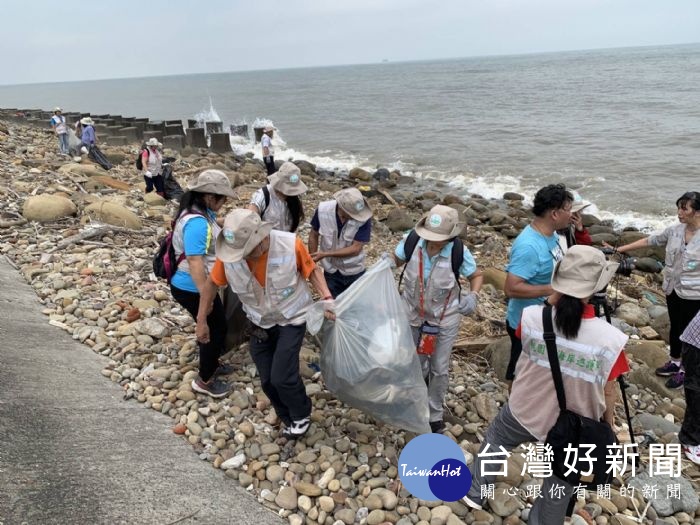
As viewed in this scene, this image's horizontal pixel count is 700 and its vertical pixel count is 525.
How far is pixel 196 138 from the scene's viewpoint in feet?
60.8

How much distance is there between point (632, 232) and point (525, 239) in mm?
8332

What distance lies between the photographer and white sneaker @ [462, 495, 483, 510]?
2635mm

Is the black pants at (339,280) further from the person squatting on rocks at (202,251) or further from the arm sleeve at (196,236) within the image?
the arm sleeve at (196,236)

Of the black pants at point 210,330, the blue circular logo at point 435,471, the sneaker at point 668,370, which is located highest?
the black pants at point 210,330

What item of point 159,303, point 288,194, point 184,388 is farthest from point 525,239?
point 159,303

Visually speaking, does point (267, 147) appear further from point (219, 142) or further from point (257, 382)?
point (257, 382)

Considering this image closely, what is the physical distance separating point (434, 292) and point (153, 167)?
7257mm

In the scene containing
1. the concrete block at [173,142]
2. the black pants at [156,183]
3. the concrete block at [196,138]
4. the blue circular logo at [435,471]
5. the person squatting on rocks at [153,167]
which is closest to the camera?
the blue circular logo at [435,471]

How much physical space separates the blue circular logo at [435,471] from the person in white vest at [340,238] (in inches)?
63.5

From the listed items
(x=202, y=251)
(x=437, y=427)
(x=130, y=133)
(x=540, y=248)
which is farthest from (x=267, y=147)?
(x=540, y=248)

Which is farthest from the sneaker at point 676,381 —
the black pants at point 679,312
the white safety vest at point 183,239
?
the white safety vest at point 183,239

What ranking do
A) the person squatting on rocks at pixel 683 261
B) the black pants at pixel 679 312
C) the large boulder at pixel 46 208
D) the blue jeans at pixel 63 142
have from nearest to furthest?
1. the person squatting on rocks at pixel 683 261
2. the black pants at pixel 679 312
3. the large boulder at pixel 46 208
4. the blue jeans at pixel 63 142

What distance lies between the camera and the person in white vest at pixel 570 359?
203cm

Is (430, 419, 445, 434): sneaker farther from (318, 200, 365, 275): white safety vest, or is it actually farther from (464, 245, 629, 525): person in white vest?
(318, 200, 365, 275): white safety vest
